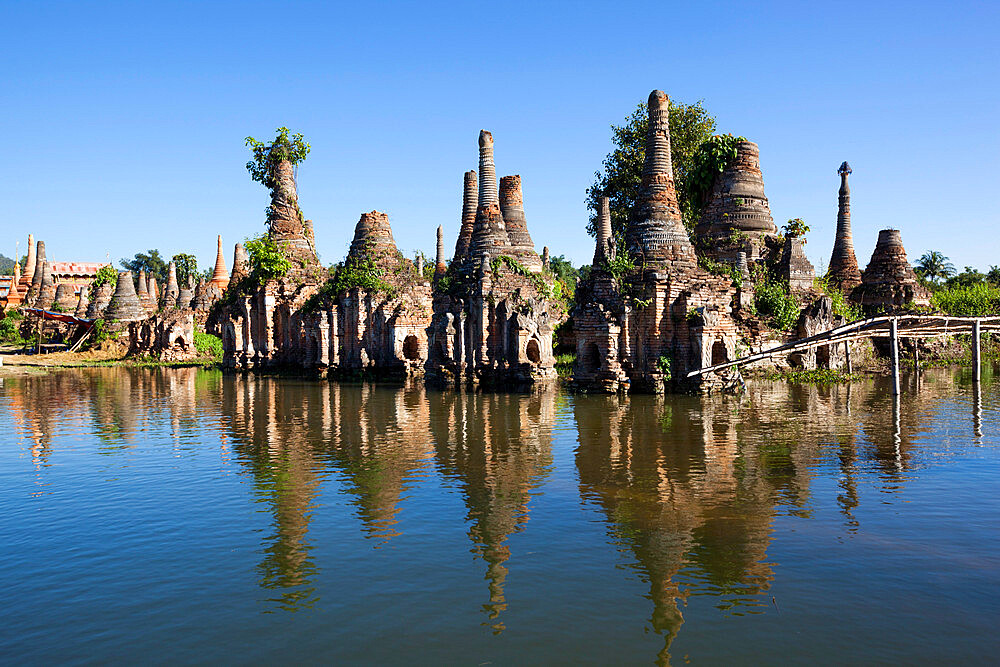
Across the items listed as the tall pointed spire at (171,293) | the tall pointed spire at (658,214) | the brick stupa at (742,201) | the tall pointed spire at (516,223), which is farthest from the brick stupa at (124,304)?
the tall pointed spire at (658,214)

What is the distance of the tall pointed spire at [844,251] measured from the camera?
34844 millimetres

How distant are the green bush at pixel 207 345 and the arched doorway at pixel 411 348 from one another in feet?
67.4

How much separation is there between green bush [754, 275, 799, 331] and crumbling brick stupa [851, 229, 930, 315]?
7.25m

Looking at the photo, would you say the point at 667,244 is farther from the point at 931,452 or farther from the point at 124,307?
the point at 124,307

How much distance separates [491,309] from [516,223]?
4180 millimetres

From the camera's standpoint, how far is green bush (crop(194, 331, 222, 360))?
156ft

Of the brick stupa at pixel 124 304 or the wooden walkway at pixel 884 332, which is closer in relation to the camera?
the wooden walkway at pixel 884 332

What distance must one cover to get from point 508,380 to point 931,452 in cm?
1296

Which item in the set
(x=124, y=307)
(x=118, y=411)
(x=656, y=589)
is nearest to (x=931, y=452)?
(x=656, y=589)

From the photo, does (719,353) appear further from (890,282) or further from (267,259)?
(267,259)

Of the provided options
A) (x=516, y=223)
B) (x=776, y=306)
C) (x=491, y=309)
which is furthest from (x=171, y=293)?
(x=776, y=306)

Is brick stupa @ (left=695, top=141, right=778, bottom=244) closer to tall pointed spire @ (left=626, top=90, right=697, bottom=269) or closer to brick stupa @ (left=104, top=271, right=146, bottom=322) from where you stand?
tall pointed spire @ (left=626, top=90, right=697, bottom=269)

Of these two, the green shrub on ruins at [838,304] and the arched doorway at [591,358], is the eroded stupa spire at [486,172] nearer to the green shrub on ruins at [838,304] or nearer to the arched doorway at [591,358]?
the arched doorway at [591,358]

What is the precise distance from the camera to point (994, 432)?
15109 millimetres
